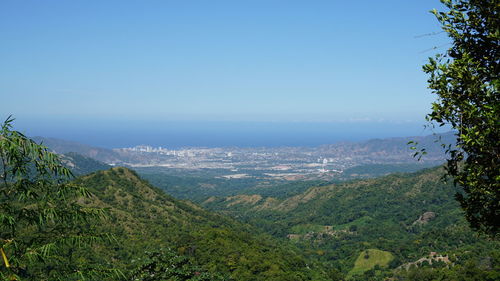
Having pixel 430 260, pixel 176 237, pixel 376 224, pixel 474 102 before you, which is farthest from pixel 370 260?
pixel 474 102

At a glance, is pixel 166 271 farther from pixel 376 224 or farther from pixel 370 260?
pixel 376 224

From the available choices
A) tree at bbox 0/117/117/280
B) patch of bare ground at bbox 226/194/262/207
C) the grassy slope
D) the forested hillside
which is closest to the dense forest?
tree at bbox 0/117/117/280

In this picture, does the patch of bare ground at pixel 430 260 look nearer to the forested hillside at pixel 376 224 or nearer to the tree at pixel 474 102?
the forested hillside at pixel 376 224

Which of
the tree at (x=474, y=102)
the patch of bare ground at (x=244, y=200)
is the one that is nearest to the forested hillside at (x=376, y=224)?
the patch of bare ground at (x=244, y=200)

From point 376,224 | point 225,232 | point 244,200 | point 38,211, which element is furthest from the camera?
point 244,200

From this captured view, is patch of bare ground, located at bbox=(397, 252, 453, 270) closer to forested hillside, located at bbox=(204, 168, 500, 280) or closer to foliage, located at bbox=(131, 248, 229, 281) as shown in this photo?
forested hillside, located at bbox=(204, 168, 500, 280)
